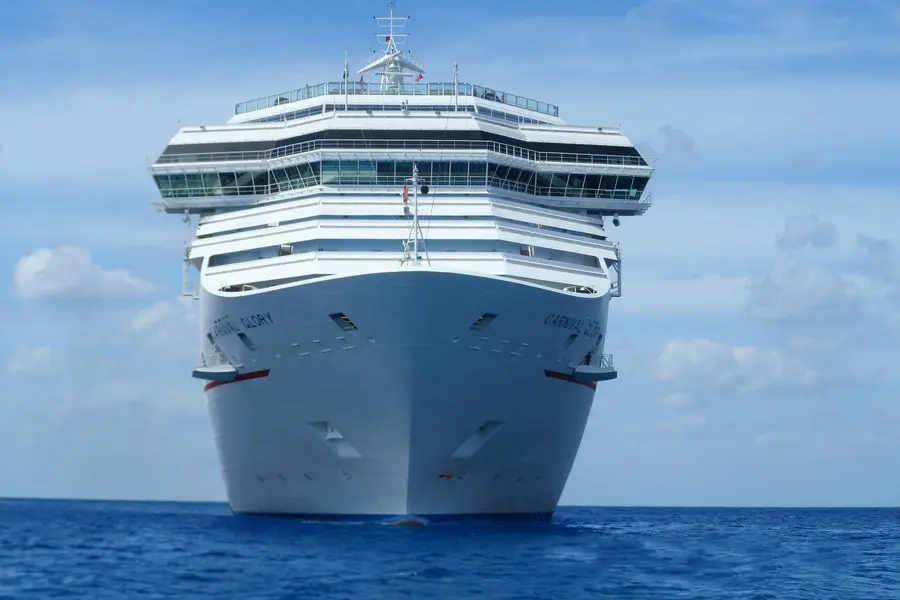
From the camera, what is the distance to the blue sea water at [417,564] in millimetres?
30312

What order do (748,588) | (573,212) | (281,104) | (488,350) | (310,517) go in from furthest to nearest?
(281,104)
(573,212)
(310,517)
(488,350)
(748,588)

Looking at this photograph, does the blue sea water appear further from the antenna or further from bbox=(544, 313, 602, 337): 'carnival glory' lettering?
the antenna

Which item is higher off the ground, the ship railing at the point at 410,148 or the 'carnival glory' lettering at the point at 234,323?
the ship railing at the point at 410,148

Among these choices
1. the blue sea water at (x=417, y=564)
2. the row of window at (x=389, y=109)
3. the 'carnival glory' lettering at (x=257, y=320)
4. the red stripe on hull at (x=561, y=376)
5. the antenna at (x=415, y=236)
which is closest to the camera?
the blue sea water at (x=417, y=564)

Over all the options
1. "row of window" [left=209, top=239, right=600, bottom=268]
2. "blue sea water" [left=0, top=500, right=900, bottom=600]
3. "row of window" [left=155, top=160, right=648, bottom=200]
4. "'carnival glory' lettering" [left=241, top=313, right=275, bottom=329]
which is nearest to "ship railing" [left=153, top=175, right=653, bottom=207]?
"row of window" [left=155, top=160, right=648, bottom=200]

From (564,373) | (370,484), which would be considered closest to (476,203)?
(564,373)

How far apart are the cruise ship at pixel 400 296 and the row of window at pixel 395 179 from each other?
0.20ft

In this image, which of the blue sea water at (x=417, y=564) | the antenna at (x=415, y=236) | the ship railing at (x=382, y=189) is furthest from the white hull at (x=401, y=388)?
the ship railing at (x=382, y=189)

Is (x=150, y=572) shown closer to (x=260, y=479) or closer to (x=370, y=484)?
(x=370, y=484)

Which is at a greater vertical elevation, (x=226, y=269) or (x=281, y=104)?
(x=281, y=104)

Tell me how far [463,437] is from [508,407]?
5.87 ft

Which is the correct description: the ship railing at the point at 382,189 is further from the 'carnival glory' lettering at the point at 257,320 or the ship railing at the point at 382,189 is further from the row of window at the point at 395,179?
the 'carnival glory' lettering at the point at 257,320

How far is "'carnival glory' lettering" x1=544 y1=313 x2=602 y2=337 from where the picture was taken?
4200cm

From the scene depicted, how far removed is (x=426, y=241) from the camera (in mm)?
44719
